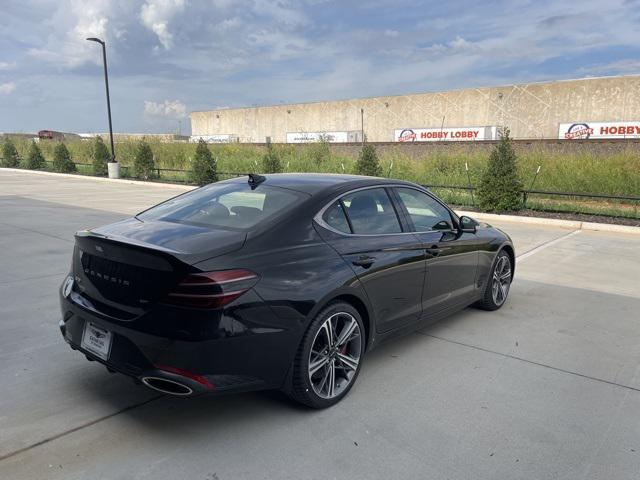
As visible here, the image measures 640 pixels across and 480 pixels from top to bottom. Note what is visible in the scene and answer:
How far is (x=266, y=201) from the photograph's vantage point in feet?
12.5

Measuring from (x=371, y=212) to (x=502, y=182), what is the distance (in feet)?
35.7

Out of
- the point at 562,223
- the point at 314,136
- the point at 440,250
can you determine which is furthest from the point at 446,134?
the point at 440,250

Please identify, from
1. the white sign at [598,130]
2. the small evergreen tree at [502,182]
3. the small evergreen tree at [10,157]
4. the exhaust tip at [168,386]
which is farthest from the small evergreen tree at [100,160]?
the white sign at [598,130]

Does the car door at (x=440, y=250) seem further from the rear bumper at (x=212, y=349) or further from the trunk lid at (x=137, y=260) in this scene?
the trunk lid at (x=137, y=260)

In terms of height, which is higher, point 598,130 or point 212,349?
point 598,130

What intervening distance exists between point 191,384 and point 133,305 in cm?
58

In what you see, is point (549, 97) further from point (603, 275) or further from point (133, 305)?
point (133, 305)

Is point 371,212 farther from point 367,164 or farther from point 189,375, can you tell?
point 367,164

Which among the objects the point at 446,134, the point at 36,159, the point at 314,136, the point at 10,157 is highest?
the point at 314,136

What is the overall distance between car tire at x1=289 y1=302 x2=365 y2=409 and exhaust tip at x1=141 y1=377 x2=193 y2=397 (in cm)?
68

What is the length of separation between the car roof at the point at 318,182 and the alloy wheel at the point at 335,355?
96cm

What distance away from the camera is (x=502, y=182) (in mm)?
13898

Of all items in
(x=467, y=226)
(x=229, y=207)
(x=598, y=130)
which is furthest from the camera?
(x=598, y=130)

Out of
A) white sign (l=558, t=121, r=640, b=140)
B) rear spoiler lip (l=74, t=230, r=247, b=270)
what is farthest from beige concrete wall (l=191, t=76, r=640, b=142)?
rear spoiler lip (l=74, t=230, r=247, b=270)
